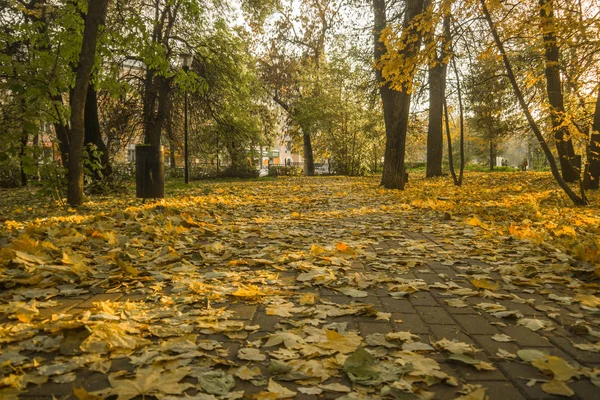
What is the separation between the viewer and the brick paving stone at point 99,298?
2.60m

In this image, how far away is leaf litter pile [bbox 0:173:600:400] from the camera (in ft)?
5.64

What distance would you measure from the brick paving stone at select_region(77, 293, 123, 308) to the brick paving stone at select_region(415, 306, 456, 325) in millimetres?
1992

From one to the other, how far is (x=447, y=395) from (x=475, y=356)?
0.41 meters

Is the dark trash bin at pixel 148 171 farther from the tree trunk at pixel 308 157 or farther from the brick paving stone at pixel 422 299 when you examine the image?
the tree trunk at pixel 308 157

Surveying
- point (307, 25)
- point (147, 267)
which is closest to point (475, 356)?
point (147, 267)

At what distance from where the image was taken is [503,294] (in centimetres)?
284

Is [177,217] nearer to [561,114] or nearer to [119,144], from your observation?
[561,114]

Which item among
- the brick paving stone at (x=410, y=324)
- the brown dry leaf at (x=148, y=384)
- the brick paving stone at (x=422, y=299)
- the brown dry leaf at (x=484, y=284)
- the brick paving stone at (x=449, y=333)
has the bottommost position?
the brick paving stone at (x=449, y=333)

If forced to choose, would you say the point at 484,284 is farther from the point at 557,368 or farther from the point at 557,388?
the point at 557,388

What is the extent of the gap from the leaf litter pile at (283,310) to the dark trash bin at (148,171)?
154 inches

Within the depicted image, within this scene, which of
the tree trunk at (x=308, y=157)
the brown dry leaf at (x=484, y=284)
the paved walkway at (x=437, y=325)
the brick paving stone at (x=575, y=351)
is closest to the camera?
the paved walkway at (x=437, y=325)

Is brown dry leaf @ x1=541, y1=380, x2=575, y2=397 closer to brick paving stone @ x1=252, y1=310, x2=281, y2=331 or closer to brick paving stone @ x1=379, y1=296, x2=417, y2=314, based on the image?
brick paving stone @ x1=379, y1=296, x2=417, y2=314

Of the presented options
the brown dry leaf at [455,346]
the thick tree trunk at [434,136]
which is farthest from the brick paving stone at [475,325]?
the thick tree trunk at [434,136]

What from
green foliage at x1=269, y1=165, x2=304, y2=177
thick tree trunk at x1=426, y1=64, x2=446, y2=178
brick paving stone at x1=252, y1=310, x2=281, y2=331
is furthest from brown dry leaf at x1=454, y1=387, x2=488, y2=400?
green foliage at x1=269, y1=165, x2=304, y2=177
